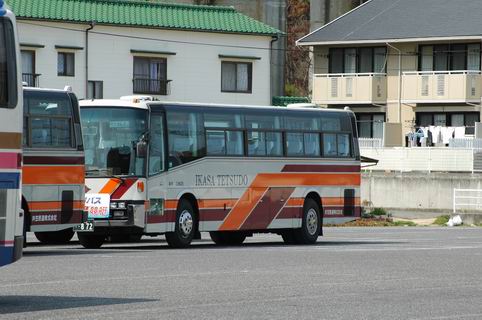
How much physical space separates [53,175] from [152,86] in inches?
1165

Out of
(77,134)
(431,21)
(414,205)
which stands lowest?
(414,205)

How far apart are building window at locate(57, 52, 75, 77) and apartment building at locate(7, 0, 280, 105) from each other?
0.13ft

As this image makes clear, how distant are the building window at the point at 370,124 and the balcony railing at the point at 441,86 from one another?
2058mm

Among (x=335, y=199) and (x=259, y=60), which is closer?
(x=335, y=199)

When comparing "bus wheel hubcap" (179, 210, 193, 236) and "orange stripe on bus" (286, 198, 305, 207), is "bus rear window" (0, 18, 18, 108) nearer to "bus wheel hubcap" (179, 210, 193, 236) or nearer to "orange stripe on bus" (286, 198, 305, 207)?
"bus wheel hubcap" (179, 210, 193, 236)

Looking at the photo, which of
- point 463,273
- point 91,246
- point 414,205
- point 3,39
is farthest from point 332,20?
point 3,39

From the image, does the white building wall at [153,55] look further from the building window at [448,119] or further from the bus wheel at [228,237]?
the bus wheel at [228,237]

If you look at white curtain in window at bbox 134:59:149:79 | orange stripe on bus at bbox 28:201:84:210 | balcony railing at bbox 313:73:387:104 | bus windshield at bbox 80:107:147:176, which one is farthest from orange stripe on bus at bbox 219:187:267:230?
balcony railing at bbox 313:73:387:104

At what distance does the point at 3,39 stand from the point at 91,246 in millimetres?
13318

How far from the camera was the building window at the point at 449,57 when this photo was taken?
59.3 m

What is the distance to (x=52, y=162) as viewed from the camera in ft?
77.9

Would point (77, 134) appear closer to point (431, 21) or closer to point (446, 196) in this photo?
point (446, 196)

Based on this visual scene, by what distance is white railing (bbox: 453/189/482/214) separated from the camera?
48562 mm

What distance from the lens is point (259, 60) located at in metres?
56.0
